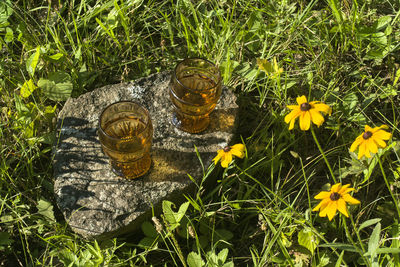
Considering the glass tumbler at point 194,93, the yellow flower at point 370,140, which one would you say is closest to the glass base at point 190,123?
the glass tumbler at point 194,93

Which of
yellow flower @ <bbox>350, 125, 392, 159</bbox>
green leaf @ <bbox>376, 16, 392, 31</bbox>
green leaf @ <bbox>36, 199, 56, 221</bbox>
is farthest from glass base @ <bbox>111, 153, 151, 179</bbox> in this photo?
green leaf @ <bbox>376, 16, 392, 31</bbox>

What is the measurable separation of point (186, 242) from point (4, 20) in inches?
69.6

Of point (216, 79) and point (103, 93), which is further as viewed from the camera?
point (103, 93)

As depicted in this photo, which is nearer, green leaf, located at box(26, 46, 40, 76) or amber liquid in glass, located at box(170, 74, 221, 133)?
amber liquid in glass, located at box(170, 74, 221, 133)

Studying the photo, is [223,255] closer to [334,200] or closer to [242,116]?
[334,200]

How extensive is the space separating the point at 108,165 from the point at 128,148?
0.31 m

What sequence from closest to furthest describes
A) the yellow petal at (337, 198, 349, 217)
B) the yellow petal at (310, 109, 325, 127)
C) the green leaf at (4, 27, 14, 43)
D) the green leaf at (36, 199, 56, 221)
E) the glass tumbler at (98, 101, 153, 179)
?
1. the yellow petal at (337, 198, 349, 217)
2. the yellow petal at (310, 109, 325, 127)
3. the glass tumbler at (98, 101, 153, 179)
4. the green leaf at (36, 199, 56, 221)
5. the green leaf at (4, 27, 14, 43)

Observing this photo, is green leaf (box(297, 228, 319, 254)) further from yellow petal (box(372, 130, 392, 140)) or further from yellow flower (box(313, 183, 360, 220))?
yellow petal (box(372, 130, 392, 140))

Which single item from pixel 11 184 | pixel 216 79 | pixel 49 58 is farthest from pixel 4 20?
pixel 216 79

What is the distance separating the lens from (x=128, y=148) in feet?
6.98

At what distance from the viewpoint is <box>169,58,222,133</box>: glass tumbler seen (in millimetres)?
2291

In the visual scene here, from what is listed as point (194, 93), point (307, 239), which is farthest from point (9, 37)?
point (307, 239)

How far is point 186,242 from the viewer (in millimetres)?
2359

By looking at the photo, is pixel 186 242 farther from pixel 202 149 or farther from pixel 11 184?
pixel 11 184
